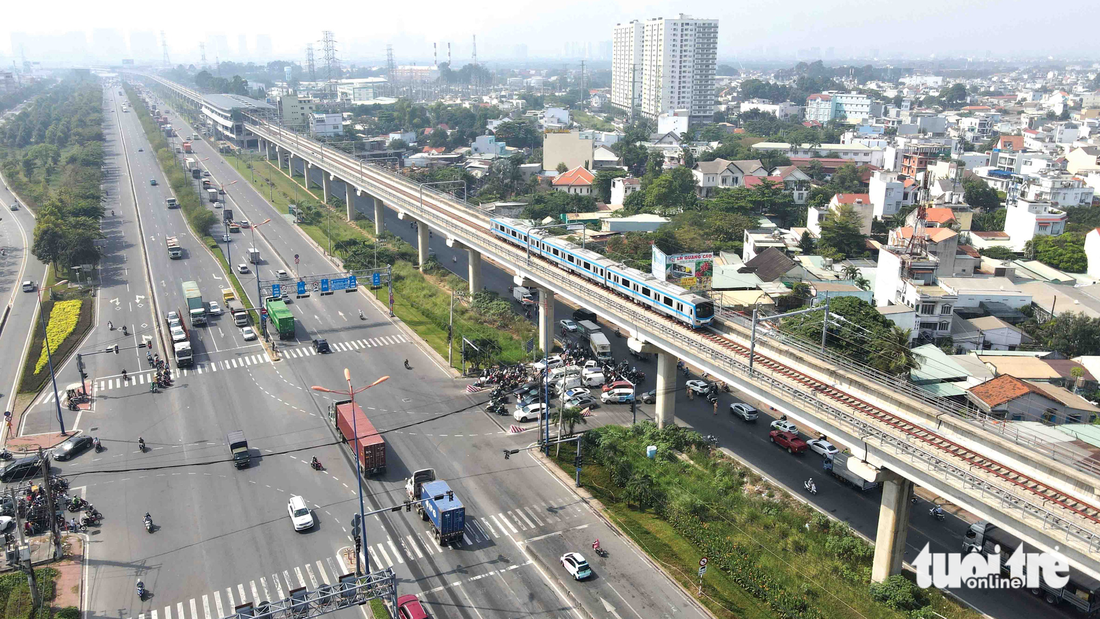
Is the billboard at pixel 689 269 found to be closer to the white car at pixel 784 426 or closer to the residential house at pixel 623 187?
the white car at pixel 784 426

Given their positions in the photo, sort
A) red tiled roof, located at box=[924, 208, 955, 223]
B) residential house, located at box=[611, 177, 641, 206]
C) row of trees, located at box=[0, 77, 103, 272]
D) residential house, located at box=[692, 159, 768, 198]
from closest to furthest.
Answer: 1. row of trees, located at box=[0, 77, 103, 272]
2. red tiled roof, located at box=[924, 208, 955, 223]
3. residential house, located at box=[611, 177, 641, 206]
4. residential house, located at box=[692, 159, 768, 198]

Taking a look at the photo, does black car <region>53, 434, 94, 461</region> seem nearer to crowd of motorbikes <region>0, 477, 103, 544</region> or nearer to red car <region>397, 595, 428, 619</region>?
crowd of motorbikes <region>0, 477, 103, 544</region>

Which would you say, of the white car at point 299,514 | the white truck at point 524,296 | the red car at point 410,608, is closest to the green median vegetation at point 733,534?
the red car at point 410,608

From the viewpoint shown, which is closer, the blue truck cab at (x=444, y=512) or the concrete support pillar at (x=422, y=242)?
the blue truck cab at (x=444, y=512)

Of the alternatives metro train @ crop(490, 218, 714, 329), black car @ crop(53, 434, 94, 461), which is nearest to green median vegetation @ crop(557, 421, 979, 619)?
metro train @ crop(490, 218, 714, 329)

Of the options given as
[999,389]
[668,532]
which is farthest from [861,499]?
[999,389]

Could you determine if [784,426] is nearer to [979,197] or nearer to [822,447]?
[822,447]
